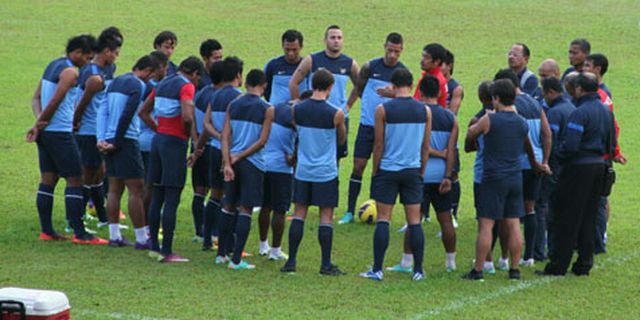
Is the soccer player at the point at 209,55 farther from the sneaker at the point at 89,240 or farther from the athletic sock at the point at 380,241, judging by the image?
the athletic sock at the point at 380,241

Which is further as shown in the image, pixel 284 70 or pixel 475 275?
pixel 284 70

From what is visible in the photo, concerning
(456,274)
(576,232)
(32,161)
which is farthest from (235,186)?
(32,161)

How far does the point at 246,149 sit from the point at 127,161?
175 cm

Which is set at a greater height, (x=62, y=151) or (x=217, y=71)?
(x=217, y=71)

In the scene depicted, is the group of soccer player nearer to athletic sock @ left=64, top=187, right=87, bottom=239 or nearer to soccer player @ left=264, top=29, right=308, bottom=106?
athletic sock @ left=64, top=187, right=87, bottom=239

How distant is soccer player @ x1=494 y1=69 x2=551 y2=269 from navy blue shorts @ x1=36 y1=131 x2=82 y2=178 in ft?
17.0

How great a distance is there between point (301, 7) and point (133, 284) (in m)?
27.6

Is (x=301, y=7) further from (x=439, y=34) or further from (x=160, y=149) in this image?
(x=160, y=149)

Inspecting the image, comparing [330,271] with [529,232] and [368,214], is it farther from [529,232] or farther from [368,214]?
[368,214]

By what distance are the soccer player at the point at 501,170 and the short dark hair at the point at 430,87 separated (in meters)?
0.56

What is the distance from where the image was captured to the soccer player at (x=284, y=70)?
603 inches

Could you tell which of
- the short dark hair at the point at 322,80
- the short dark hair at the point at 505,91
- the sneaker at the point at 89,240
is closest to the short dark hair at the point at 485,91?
the short dark hair at the point at 505,91

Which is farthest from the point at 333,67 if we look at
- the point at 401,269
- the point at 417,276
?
the point at 417,276

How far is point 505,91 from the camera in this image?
11961mm
